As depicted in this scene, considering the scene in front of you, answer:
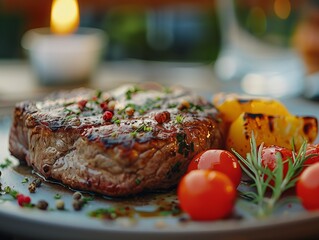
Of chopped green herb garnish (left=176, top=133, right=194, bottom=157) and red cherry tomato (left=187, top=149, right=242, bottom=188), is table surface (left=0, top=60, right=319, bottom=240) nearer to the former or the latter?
chopped green herb garnish (left=176, top=133, right=194, bottom=157)

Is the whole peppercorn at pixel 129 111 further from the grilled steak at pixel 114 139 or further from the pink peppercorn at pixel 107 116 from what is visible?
the pink peppercorn at pixel 107 116

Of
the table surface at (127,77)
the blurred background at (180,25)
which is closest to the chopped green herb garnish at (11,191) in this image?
the table surface at (127,77)

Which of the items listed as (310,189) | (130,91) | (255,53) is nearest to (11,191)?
(130,91)

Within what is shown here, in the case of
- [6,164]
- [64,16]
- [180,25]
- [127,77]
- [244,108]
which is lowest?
[127,77]

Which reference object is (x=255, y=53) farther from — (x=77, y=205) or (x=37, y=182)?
(x=77, y=205)

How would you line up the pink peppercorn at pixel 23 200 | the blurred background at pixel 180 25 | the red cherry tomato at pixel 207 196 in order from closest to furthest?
the red cherry tomato at pixel 207 196 → the pink peppercorn at pixel 23 200 → the blurred background at pixel 180 25

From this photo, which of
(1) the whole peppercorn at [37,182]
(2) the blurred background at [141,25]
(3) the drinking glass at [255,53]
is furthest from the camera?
(2) the blurred background at [141,25]
